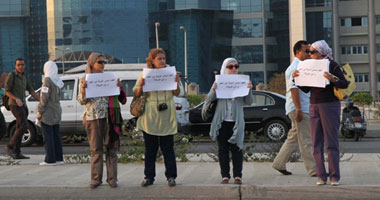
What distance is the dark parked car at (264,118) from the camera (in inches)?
677

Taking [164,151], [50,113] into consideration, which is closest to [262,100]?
[50,113]

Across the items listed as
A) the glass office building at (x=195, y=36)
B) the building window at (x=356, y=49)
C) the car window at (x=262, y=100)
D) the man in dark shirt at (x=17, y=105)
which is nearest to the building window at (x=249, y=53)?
the glass office building at (x=195, y=36)

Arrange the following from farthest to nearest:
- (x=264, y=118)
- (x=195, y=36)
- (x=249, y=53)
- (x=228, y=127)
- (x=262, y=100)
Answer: (x=249, y=53), (x=195, y=36), (x=262, y=100), (x=264, y=118), (x=228, y=127)

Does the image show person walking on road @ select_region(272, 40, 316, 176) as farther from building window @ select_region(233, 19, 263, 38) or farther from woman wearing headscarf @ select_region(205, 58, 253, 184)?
building window @ select_region(233, 19, 263, 38)

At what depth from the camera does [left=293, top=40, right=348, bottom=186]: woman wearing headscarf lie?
→ 24.1 ft

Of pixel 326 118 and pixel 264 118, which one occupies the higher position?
pixel 326 118

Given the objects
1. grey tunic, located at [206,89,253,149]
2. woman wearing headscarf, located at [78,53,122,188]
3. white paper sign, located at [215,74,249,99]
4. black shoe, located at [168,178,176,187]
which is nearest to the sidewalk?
black shoe, located at [168,178,176,187]

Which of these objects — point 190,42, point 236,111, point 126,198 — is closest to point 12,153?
point 126,198

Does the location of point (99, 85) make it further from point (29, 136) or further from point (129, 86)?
point (29, 136)

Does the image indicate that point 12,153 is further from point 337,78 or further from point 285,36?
point 285,36

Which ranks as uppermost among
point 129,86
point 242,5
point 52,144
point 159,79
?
point 242,5

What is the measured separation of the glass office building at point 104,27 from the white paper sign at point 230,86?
83.2 metres

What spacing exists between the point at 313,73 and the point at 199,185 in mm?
1933

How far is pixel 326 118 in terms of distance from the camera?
289 inches
